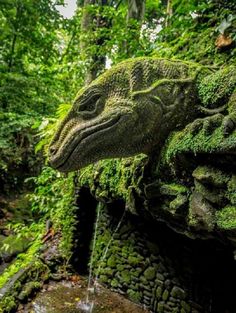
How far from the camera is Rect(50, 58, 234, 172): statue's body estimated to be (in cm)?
232

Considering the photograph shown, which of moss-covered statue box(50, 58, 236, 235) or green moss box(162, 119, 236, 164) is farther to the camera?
moss-covered statue box(50, 58, 236, 235)

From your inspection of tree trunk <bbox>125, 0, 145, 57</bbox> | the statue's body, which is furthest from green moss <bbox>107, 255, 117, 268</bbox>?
tree trunk <bbox>125, 0, 145, 57</bbox>

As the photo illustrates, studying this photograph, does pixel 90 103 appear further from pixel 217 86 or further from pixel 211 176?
pixel 211 176

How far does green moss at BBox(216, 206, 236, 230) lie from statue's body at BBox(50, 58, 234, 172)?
0.77 metres

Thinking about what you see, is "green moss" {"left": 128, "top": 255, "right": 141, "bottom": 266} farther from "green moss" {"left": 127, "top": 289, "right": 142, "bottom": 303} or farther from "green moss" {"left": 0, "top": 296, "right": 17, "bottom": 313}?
"green moss" {"left": 0, "top": 296, "right": 17, "bottom": 313}

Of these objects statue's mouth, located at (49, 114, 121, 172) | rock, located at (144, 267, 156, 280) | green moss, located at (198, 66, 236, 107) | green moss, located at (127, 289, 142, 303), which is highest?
green moss, located at (198, 66, 236, 107)

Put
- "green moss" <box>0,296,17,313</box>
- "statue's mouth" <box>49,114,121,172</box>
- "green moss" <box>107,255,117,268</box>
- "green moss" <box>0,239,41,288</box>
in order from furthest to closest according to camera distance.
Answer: "green moss" <box>0,239,41,288</box>
"green moss" <box>107,255,117,268</box>
"green moss" <box>0,296,17,313</box>
"statue's mouth" <box>49,114,121,172</box>

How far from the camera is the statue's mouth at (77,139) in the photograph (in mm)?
2317

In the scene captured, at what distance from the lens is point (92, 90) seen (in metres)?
2.42

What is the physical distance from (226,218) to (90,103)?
1.33 meters

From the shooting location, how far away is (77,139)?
2363 millimetres

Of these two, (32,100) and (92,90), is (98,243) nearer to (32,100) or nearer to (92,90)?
(92,90)

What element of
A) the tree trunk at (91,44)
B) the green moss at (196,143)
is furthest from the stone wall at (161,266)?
the tree trunk at (91,44)

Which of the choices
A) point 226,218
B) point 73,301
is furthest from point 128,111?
point 73,301
